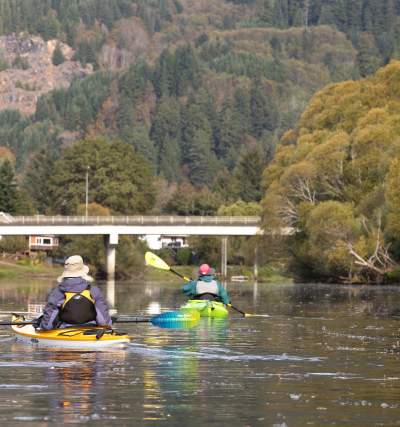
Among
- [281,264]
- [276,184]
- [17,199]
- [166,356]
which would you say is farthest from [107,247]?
[166,356]

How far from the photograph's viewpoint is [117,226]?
410 ft

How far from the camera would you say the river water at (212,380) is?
62.0ft

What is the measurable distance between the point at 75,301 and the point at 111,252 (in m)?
98.2

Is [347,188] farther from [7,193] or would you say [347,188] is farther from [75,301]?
[7,193]

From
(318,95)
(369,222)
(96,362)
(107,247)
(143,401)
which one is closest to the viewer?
(143,401)

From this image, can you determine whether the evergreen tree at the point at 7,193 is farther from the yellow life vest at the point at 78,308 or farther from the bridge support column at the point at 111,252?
the yellow life vest at the point at 78,308

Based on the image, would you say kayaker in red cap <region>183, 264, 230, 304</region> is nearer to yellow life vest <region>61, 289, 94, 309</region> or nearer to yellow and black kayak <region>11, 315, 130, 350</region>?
yellow and black kayak <region>11, 315, 130, 350</region>

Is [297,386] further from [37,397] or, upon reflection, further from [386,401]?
[37,397]

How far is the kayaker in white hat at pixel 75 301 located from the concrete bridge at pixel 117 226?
316 feet

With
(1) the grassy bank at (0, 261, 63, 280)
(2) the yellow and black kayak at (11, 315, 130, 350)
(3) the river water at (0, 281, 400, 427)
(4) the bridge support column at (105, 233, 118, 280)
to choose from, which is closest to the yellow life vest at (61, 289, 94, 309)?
(2) the yellow and black kayak at (11, 315, 130, 350)

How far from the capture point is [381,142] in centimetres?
9031

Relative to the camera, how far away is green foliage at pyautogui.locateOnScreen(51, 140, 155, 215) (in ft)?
543

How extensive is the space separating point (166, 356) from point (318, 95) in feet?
282

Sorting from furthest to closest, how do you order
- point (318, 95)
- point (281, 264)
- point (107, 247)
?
1. point (281, 264)
2. point (107, 247)
3. point (318, 95)
